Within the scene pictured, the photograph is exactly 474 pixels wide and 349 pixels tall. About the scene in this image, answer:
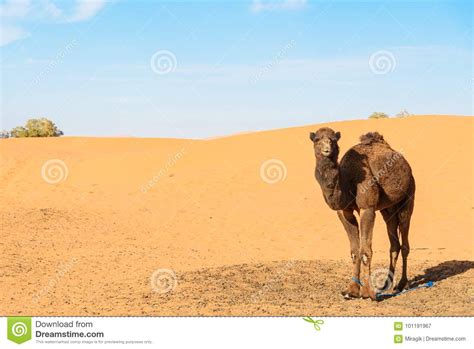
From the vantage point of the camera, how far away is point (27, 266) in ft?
48.3

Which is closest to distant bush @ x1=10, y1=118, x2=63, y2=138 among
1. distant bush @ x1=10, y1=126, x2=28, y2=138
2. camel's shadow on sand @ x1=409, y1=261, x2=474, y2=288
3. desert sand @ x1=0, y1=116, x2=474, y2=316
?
distant bush @ x1=10, y1=126, x2=28, y2=138

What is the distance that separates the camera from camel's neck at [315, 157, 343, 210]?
921 cm

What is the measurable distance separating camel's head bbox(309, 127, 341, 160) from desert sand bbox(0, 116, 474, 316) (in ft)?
8.01

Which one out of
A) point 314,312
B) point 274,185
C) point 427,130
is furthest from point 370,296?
point 427,130

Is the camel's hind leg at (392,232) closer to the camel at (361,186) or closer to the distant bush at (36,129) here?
the camel at (361,186)

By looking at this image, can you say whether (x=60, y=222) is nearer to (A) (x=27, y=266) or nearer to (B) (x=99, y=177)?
(A) (x=27, y=266)

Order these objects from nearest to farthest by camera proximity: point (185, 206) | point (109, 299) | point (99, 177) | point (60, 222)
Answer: point (109, 299) → point (60, 222) → point (185, 206) → point (99, 177)

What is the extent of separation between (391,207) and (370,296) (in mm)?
2032

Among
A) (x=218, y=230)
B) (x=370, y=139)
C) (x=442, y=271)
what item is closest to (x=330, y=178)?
(x=370, y=139)
